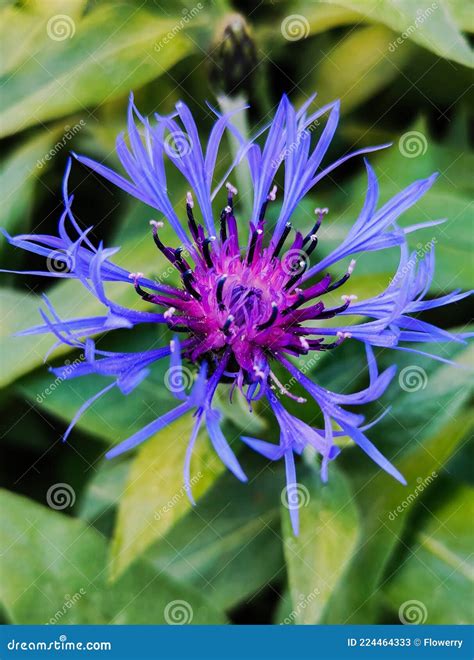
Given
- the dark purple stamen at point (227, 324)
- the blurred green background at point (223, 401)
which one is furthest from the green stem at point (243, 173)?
the dark purple stamen at point (227, 324)

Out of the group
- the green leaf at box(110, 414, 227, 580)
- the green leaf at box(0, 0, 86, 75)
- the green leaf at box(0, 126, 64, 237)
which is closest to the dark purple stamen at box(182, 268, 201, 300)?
the green leaf at box(110, 414, 227, 580)

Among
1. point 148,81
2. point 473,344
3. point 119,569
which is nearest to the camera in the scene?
point 119,569

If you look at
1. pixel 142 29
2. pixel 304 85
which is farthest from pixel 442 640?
pixel 142 29

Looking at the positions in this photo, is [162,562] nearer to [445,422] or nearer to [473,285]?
[445,422]

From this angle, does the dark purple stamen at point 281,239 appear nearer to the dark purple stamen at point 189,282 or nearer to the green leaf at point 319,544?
the dark purple stamen at point 189,282

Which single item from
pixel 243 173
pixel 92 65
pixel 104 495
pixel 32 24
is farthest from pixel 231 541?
pixel 32 24

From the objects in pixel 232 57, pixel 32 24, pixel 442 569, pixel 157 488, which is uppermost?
pixel 32 24

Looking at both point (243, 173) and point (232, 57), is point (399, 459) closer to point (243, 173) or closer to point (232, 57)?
point (243, 173)
